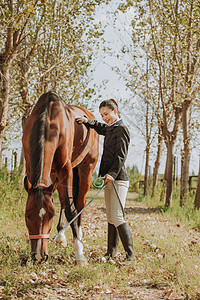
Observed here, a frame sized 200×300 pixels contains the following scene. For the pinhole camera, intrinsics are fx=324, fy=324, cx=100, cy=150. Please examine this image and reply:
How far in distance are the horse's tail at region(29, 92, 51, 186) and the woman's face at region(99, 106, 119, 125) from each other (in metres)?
0.72

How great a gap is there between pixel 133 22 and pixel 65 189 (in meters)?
7.82

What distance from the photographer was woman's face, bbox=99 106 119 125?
4094 millimetres

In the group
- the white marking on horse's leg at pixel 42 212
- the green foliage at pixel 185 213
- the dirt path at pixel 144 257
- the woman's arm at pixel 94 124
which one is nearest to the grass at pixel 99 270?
the dirt path at pixel 144 257

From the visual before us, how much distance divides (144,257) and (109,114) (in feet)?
6.55

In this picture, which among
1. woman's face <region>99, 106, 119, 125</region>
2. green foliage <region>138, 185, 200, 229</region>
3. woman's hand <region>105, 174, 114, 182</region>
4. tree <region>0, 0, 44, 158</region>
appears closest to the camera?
woman's hand <region>105, 174, 114, 182</region>

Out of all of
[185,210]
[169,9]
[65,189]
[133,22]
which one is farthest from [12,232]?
[133,22]

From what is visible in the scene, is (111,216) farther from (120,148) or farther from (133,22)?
(133,22)

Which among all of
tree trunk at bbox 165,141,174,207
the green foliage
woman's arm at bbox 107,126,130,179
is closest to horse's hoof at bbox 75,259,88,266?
woman's arm at bbox 107,126,130,179

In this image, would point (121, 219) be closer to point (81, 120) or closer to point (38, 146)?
point (38, 146)

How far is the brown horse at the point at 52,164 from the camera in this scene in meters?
3.32

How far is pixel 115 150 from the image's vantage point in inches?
160

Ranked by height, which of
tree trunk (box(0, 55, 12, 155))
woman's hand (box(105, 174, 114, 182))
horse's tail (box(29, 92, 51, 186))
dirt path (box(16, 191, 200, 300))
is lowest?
dirt path (box(16, 191, 200, 300))

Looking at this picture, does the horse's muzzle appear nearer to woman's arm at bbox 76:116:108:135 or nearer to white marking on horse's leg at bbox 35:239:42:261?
white marking on horse's leg at bbox 35:239:42:261

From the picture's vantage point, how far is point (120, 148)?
13.0ft
